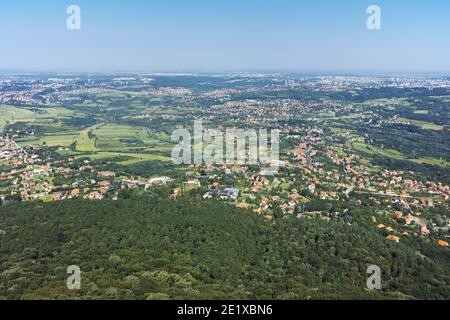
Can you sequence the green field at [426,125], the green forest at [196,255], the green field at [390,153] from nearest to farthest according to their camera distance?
the green forest at [196,255] → the green field at [390,153] → the green field at [426,125]

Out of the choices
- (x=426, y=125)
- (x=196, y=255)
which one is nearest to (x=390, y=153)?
(x=426, y=125)

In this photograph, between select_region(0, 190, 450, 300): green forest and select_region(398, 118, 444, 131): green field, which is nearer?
select_region(0, 190, 450, 300): green forest

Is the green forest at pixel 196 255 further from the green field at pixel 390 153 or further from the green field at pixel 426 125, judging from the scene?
the green field at pixel 426 125

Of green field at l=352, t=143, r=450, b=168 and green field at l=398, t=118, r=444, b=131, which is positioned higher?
green field at l=398, t=118, r=444, b=131

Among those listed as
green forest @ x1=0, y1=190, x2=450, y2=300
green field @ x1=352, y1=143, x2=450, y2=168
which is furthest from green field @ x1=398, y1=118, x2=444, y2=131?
green forest @ x1=0, y1=190, x2=450, y2=300

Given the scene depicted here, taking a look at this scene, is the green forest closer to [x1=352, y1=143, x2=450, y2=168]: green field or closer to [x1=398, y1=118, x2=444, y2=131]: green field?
[x1=352, y1=143, x2=450, y2=168]: green field

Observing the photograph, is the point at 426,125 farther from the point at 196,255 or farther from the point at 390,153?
the point at 196,255

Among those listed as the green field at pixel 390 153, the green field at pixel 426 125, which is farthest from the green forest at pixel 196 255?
the green field at pixel 426 125

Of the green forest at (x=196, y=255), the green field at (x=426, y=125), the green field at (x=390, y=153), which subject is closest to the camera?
the green forest at (x=196, y=255)
